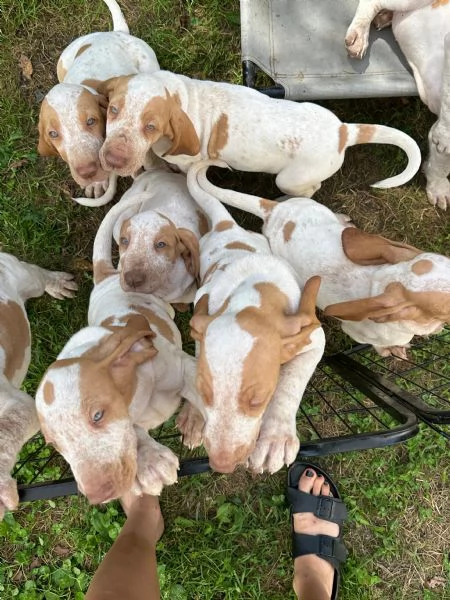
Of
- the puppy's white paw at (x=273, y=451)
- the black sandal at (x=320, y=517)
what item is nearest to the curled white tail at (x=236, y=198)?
the puppy's white paw at (x=273, y=451)

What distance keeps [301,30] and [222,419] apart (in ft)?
10.8

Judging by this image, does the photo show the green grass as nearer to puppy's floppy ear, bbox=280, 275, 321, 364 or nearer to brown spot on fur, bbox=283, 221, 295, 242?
brown spot on fur, bbox=283, 221, 295, 242

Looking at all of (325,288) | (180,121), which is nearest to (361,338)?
(325,288)

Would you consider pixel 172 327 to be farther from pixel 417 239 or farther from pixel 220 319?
pixel 417 239

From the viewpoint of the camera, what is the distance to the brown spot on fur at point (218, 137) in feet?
12.9

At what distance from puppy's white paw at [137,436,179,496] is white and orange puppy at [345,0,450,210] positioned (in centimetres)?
293

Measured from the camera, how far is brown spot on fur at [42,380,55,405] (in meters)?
2.58

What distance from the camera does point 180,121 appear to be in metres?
3.64

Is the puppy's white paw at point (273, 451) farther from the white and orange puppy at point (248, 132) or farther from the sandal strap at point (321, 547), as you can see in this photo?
the white and orange puppy at point (248, 132)

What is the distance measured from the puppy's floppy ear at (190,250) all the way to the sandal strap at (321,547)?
228 centimetres

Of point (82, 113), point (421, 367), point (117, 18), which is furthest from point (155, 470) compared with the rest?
point (117, 18)

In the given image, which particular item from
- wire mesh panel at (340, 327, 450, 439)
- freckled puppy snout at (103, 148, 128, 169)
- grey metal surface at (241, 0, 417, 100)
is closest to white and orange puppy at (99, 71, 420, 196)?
freckled puppy snout at (103, 148, 128, 169)

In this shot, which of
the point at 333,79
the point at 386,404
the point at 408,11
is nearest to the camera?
the point at 386,404

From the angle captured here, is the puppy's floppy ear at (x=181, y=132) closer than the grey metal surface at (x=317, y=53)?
Yes
